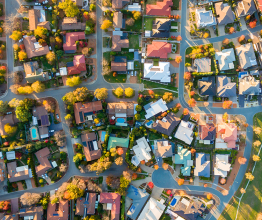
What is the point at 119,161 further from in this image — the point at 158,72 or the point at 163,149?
the point at 158,72

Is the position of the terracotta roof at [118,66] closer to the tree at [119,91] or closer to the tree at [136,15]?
the tree at [119,91]

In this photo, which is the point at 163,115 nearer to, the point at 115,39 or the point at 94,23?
the point at 115,39

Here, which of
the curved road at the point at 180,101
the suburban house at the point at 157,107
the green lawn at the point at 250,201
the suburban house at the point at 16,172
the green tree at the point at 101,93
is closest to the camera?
the green tree at the point at 101,93

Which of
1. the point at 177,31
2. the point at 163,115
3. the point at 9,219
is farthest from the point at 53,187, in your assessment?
the point at 177,31

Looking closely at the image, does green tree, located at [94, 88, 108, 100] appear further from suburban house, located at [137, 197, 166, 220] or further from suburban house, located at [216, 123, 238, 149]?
suburban house, located at [216, 123, 238, 149]

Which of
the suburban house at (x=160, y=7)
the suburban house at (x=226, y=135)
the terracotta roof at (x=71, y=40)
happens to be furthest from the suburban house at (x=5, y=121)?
the suburban house at (x=226, y=135)

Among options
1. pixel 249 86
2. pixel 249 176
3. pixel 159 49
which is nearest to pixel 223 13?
pixel 159 49

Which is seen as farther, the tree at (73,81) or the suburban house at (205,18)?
the suburban house at (205,18)
